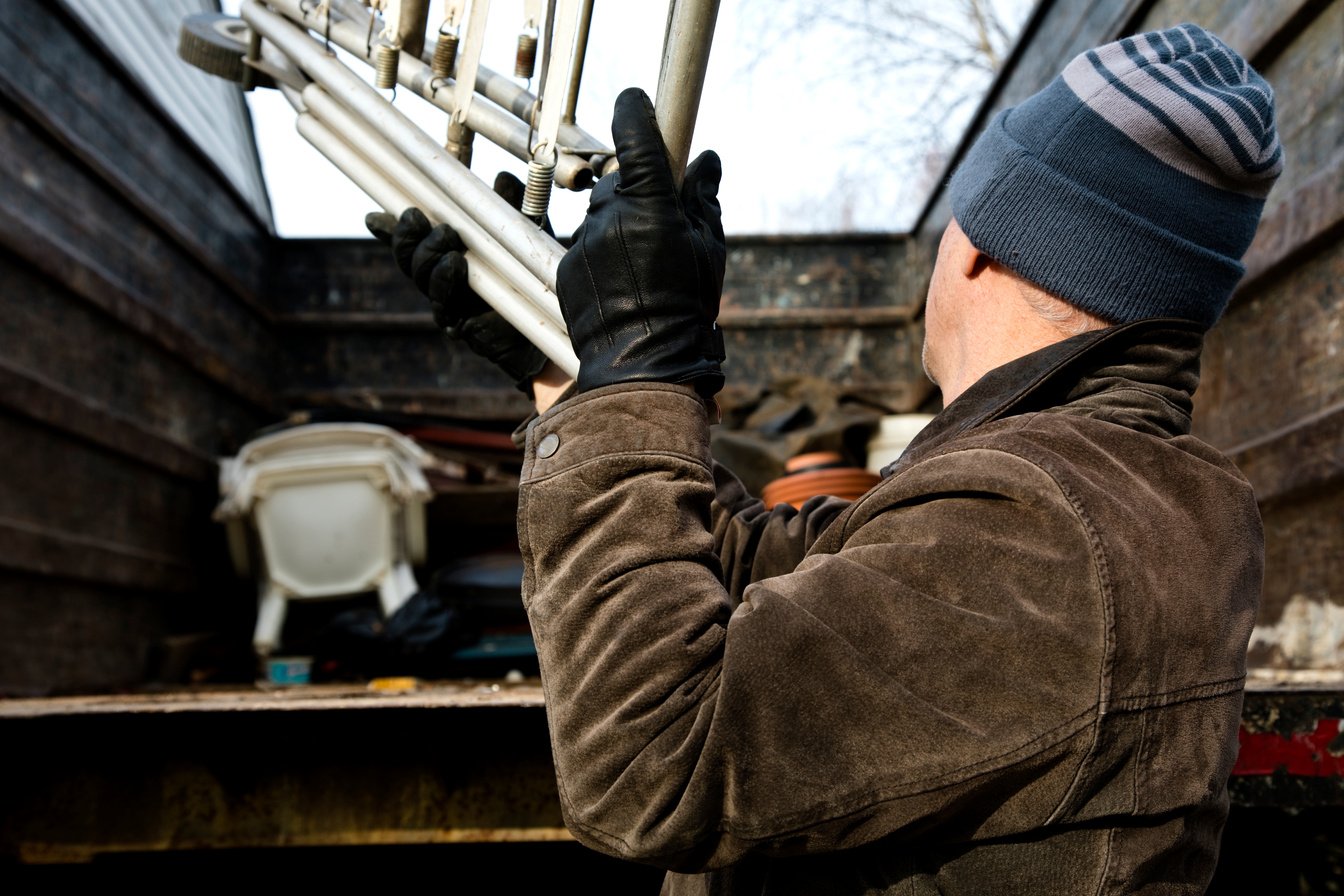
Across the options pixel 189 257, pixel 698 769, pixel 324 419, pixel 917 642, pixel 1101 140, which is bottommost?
pixel 324 419

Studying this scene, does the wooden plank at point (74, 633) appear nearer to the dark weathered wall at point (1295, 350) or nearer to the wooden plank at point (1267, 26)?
the dark weathered wall at point (1295, 350)

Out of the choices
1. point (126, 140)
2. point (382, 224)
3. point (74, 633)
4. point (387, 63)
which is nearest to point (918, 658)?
point (382, 224)

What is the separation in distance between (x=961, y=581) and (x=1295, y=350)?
2.06m

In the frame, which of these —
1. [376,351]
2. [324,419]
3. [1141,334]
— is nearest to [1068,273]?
[1141,334]

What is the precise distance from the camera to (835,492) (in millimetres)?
3584

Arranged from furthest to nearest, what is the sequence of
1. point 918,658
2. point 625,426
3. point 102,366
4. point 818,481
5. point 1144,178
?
point 102,366 → point 818,481 → point 1144,178 → point 625,426 → point 918,658

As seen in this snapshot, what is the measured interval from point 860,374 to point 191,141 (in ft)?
10.0

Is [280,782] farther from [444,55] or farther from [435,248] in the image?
[444,55]

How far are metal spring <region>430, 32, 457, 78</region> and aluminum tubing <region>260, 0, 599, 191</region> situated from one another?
0.01 m

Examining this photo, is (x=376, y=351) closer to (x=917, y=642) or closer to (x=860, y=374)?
(x=860, y=374)

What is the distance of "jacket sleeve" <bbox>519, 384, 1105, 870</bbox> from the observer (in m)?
0.86

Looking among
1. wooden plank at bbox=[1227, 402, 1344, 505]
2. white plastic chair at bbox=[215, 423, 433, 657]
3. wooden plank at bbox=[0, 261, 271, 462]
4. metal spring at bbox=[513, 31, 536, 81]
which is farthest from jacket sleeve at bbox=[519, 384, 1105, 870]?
white plastic chair at bbox=[215, 423, 433, 657]

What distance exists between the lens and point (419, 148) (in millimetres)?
1492

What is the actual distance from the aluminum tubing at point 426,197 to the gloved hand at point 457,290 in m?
0.02
